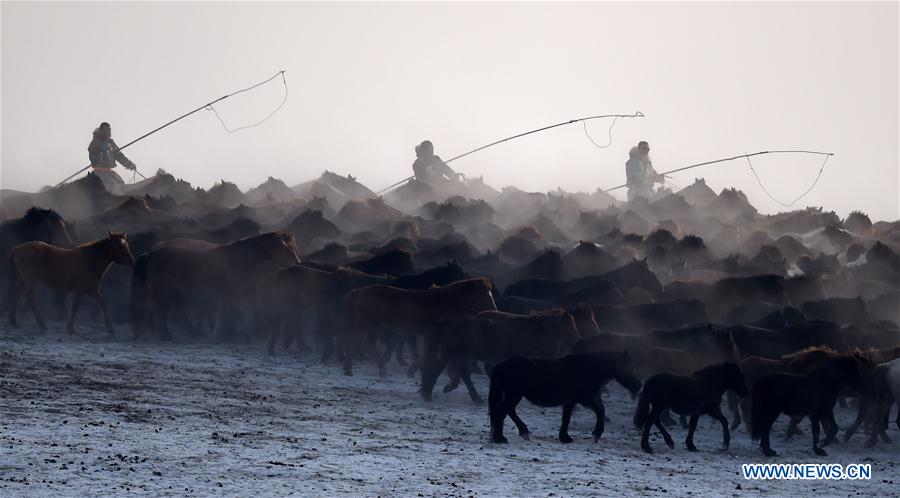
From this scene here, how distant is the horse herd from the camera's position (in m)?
16.1

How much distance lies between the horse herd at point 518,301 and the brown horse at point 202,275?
29 millimetres

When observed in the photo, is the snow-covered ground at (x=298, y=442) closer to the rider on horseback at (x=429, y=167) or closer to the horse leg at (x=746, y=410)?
the horse leg at (x=746, y=410)

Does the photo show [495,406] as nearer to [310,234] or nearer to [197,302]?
[197,302]

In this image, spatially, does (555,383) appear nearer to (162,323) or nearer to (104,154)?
(162,323)

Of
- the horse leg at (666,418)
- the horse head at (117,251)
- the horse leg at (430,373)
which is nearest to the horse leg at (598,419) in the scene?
the horse leg at (666,418)

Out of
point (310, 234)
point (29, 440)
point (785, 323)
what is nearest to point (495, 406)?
point (29, 440)

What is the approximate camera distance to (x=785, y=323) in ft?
67.5

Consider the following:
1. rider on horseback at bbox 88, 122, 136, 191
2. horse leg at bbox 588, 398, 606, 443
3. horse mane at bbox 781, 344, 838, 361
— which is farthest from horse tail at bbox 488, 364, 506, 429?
rider on horseback at bbox 88, 122, 136, 191

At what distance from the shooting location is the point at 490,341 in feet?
59.2

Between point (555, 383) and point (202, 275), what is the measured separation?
27.2 ft

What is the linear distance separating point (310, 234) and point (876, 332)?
11.8 meters

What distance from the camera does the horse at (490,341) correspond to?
1802cm

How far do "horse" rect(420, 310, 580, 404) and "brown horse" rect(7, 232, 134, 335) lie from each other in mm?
5837

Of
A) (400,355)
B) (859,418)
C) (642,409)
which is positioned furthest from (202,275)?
(859,418)
